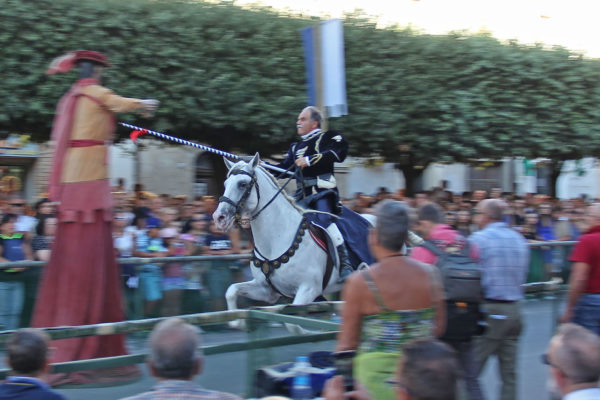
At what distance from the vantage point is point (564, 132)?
17641 mm

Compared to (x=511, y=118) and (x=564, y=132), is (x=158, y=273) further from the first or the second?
(x=564, y=132)

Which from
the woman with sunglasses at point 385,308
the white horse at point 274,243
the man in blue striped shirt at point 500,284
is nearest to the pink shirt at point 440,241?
the man in blue striped shirt at point 500,284

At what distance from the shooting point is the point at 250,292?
780 cm

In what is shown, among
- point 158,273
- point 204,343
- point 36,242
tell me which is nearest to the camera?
point 204,343

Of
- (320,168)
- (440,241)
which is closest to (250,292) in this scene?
(320,168)

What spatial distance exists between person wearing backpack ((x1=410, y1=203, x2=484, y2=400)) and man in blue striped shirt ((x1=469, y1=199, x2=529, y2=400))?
0.53 meters

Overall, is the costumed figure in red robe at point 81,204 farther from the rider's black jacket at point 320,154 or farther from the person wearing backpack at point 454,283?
the rider's black jacket at point 320,154

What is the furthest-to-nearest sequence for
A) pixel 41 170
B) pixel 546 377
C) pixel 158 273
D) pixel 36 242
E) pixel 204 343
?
1. pixel 41 170
2. pixel 36 242
3. pixel 158 273
4. pixel 546 377
5. pixel 204 343

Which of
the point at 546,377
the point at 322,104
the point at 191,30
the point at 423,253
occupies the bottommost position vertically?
the point at 546,377

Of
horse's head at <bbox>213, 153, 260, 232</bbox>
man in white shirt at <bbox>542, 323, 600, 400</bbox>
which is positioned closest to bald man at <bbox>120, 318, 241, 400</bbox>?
man in white shirt at <bbox>542, 323, 600, 400</bbox>

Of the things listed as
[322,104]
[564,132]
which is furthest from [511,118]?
[322,104]

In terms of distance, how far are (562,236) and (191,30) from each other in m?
7.79

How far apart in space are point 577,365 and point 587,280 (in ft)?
9.80

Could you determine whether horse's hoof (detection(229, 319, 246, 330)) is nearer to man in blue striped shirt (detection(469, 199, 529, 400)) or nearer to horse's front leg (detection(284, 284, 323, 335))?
man in blue striped shirt (detection(469, 199, 529, 400))
